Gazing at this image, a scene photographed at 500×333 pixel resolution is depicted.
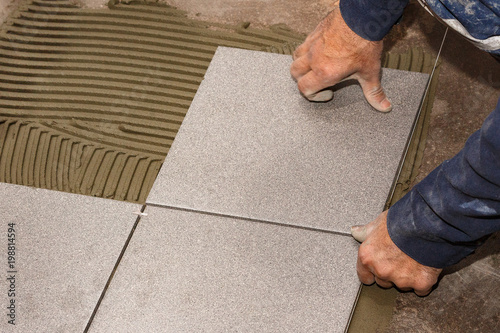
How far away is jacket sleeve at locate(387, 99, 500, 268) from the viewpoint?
3.58 feet

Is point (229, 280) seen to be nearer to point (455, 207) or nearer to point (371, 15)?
point (455, 207)

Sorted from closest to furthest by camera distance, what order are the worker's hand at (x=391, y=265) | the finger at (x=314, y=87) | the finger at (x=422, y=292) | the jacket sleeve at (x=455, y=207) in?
the jacket sleeve at (x=455, y=207)
the worker's hand at (x=391, y=265)
the finger at (x=422, y=292)
the finger at (x=314, y=87)

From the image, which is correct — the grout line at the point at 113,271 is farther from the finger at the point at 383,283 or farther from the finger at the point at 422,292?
the finger at the point at 422,292

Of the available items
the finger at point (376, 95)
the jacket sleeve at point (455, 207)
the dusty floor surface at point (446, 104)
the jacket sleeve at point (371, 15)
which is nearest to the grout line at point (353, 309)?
the dusty floor surface at point (446, 104)

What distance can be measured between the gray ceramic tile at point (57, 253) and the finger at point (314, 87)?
2.57ft

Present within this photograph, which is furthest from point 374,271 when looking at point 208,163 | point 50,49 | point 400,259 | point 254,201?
point 50,49

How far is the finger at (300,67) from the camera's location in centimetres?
200

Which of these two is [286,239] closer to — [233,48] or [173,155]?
[173,155]

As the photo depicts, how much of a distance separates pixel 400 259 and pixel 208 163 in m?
0.82

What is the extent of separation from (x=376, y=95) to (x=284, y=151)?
435mm

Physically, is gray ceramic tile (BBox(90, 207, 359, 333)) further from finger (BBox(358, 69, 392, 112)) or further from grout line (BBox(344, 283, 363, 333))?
finger (BBox(358, 69, 392, 112))

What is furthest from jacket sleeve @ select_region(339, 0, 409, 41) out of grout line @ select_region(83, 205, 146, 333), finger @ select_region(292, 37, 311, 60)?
grout line @ select_region(83, 205, 146, 333)

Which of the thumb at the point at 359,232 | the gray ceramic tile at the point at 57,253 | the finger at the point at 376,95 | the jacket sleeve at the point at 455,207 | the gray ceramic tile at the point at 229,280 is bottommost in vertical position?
the gray ceramic tile at the point at 57,253

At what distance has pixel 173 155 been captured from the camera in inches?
81.0
